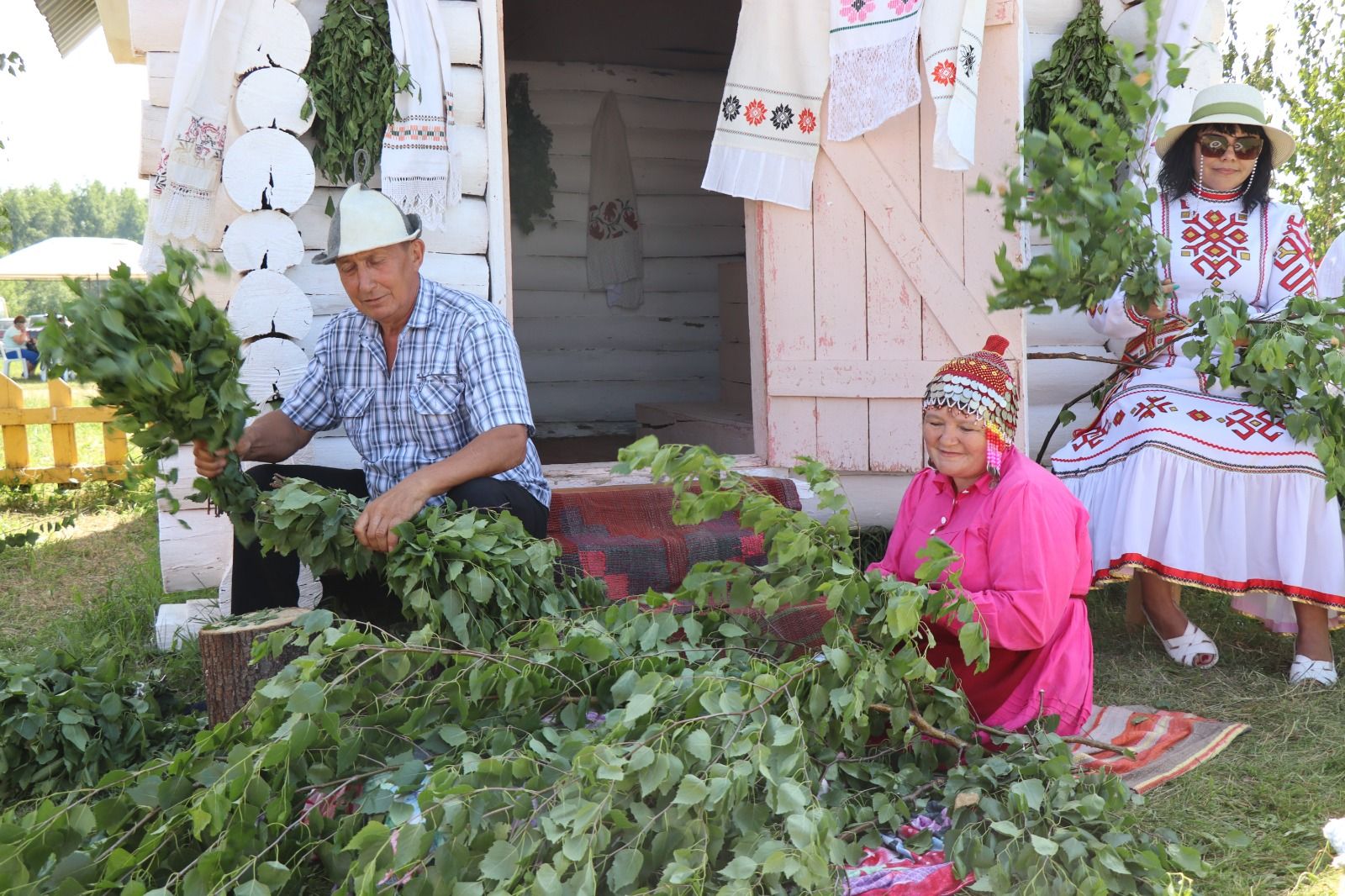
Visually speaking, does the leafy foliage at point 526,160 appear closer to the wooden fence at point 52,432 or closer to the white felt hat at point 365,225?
the wooden fence at point 52,432

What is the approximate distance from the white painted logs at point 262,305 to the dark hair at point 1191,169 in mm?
3126

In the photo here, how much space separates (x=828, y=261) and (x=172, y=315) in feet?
8.57

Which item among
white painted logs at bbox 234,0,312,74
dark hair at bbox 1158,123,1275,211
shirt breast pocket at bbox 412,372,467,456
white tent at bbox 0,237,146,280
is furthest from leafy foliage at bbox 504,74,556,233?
white tent at bbox 0,237,146,280

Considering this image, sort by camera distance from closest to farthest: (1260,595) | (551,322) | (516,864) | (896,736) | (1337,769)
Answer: (516,864) < (896,736) < (1337,769) < (1260,595) < (551,322)

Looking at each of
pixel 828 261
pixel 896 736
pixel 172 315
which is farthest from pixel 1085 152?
pixel 172 315

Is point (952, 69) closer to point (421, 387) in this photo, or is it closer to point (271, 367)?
point (421, 387)

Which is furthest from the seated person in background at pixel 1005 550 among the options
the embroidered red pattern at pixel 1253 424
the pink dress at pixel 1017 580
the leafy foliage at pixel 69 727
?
the leafy foliage at pixel 69 727

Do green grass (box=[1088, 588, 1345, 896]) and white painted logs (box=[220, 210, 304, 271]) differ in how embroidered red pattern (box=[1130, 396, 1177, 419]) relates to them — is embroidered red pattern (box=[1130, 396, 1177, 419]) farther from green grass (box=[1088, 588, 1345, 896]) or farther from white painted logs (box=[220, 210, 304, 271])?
white painted logs (box=[220, 210, 304, 271])

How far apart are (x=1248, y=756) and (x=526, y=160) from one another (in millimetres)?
6136

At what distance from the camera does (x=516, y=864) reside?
6.05ft

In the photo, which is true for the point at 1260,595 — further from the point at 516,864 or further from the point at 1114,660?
the point at 516,864

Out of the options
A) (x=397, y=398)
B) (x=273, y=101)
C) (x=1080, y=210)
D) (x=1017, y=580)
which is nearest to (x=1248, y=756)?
(x=1017, y=580)

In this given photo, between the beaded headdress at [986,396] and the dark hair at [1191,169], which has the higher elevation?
the dark hair at [1191,169]

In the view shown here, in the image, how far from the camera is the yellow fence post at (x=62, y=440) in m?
7.84
